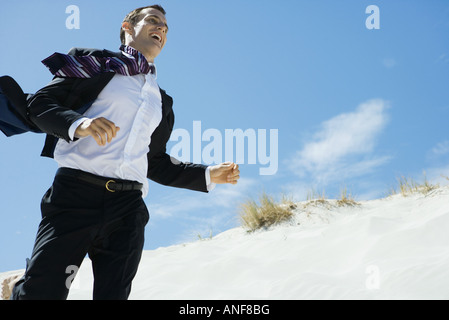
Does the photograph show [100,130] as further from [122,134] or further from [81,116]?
[122,134]

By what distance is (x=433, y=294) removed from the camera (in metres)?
3.12

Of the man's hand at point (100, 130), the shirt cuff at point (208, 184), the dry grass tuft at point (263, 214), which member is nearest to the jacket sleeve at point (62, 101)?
the man's hand at point (100, 130)

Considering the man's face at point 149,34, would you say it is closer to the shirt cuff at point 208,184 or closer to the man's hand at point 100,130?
the shirt cuff at point 208,184

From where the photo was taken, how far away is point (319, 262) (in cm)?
486

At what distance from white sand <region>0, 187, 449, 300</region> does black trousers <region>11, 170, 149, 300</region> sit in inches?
70.1

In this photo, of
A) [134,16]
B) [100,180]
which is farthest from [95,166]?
[134,16]

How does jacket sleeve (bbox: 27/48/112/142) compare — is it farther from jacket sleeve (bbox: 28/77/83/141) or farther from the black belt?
A: the black belt

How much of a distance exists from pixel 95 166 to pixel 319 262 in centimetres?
316

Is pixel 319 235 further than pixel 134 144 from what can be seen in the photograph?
Yes

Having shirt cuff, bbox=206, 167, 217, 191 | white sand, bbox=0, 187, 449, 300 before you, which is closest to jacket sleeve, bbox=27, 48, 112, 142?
shirt cuff, bbox=206, 167, 217, 191
